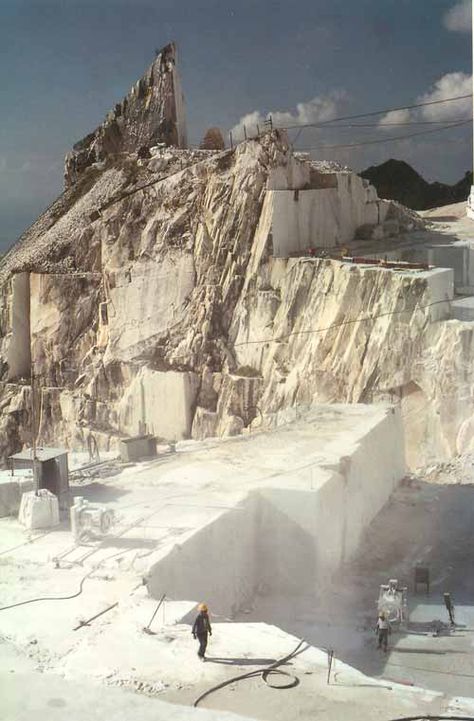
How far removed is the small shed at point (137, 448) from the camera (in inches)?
664

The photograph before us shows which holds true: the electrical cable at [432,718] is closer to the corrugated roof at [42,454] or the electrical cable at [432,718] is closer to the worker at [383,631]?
the worker at [383,631]

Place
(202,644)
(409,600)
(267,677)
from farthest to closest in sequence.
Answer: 1. (409,600)
2. (202,644)
3. (267,677)

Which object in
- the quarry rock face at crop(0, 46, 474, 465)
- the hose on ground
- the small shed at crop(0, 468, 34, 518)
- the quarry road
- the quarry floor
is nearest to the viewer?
the quarry floor

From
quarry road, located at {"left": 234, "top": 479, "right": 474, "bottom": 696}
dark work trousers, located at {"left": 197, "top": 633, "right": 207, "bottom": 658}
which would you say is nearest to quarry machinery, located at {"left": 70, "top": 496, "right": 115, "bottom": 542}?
quarry road, located at {"left": 234, "top": 479, "right": 474, "bottom": 696}

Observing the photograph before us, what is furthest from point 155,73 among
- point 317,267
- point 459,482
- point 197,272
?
point 459,482

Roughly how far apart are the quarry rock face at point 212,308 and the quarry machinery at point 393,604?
659 cm

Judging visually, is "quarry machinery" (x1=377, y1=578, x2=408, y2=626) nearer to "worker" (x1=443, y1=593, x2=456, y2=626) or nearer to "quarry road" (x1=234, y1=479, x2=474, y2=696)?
"quarry road" (x1=234, y1=479, x2=474, y2=696)

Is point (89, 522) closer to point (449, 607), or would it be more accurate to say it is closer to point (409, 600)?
point (409, 600)

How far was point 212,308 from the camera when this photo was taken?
86.2 feet

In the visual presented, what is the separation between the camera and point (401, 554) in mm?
14523

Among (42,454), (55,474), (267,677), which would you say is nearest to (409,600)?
(267,677)

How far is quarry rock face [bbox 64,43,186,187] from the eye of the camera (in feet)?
104

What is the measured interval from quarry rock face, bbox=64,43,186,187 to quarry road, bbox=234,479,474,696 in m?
19.1

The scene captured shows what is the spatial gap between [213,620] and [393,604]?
8.40 ft
